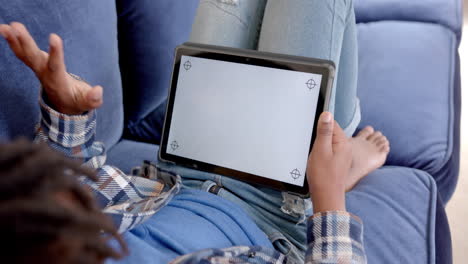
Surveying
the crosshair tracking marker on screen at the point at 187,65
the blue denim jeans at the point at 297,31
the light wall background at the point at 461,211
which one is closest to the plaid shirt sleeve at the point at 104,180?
the crosshair tracking marker on screen at the point at 187,65

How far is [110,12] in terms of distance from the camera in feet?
2.48

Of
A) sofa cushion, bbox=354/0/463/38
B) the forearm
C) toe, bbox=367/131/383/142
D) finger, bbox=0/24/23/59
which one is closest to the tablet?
the forearm

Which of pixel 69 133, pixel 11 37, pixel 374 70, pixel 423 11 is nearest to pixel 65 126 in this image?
pixel 69 133

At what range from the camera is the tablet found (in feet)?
1.97

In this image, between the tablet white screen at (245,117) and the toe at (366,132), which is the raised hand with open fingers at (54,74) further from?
Answer: the toe at (366,132)

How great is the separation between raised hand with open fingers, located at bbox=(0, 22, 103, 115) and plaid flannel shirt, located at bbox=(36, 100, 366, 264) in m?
0.02

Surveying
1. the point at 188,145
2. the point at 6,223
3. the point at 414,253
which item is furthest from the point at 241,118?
the point at 6,223

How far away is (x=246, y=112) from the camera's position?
0.63m

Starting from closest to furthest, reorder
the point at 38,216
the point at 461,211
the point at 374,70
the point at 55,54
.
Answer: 1. the point at 38,216
2. the point at 55,54
3. the point at 374,70
4. the point at 461,211

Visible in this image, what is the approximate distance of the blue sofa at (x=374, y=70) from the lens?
711 mm

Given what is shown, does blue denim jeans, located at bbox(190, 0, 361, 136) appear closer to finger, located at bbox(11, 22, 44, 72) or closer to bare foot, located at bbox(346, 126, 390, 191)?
bare foot, located at bbox(346, 126, 390, 191)

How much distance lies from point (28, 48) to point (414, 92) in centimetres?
76

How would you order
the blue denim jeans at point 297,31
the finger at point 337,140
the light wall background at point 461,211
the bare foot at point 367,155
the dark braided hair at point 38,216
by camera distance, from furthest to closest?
the light wall background at point 461,211 < the bare foot at point 367,155 < the blue denim jeans at point 297,31 < the finger at point 337,140 < the dark braided hair at point 38,216

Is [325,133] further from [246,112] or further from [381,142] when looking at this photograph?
[381,142]
